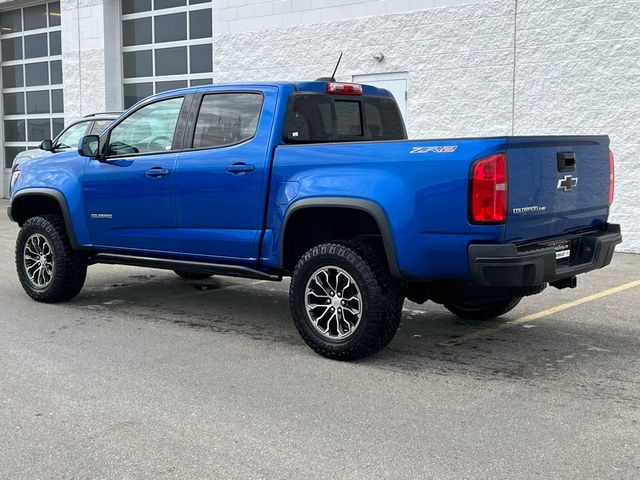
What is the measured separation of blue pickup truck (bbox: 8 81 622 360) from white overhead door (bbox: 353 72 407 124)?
19.4ft

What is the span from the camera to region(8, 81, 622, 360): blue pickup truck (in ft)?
15.2

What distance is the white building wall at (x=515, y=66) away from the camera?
1049 centimetres

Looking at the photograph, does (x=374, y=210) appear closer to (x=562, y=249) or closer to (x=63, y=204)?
(x=562, y=249)

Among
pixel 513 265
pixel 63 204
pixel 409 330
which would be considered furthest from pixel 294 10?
pixel 513 265

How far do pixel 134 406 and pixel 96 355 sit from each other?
1208 millimetres

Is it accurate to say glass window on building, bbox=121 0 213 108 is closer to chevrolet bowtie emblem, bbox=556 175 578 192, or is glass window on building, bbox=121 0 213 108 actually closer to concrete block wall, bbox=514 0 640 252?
concrete block wall, bbox=514 0 640 252

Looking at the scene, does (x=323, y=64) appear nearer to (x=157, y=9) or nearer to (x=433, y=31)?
(x=433, y=31)

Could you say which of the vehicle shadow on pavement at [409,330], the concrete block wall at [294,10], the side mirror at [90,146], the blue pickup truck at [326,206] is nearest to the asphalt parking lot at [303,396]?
the vehicle shadow on pavement at [409,330]

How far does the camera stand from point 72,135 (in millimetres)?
13258

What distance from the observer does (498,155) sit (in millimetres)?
4484

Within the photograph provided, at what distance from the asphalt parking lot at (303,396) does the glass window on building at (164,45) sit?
9.78 metres

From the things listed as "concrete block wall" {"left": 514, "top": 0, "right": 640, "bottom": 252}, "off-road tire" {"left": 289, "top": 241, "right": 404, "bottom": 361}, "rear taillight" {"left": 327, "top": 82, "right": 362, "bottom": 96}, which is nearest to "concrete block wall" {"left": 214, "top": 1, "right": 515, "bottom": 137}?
"concrete block wall" {"left": 514, "top": 0, "right": 640, "bottom": 252}

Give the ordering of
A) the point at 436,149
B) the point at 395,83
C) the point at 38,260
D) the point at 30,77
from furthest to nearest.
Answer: the point at 30,77 → the point at 395,83 → the point at 38,260 → the point at 436,149

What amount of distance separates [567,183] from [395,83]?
7955 mm
